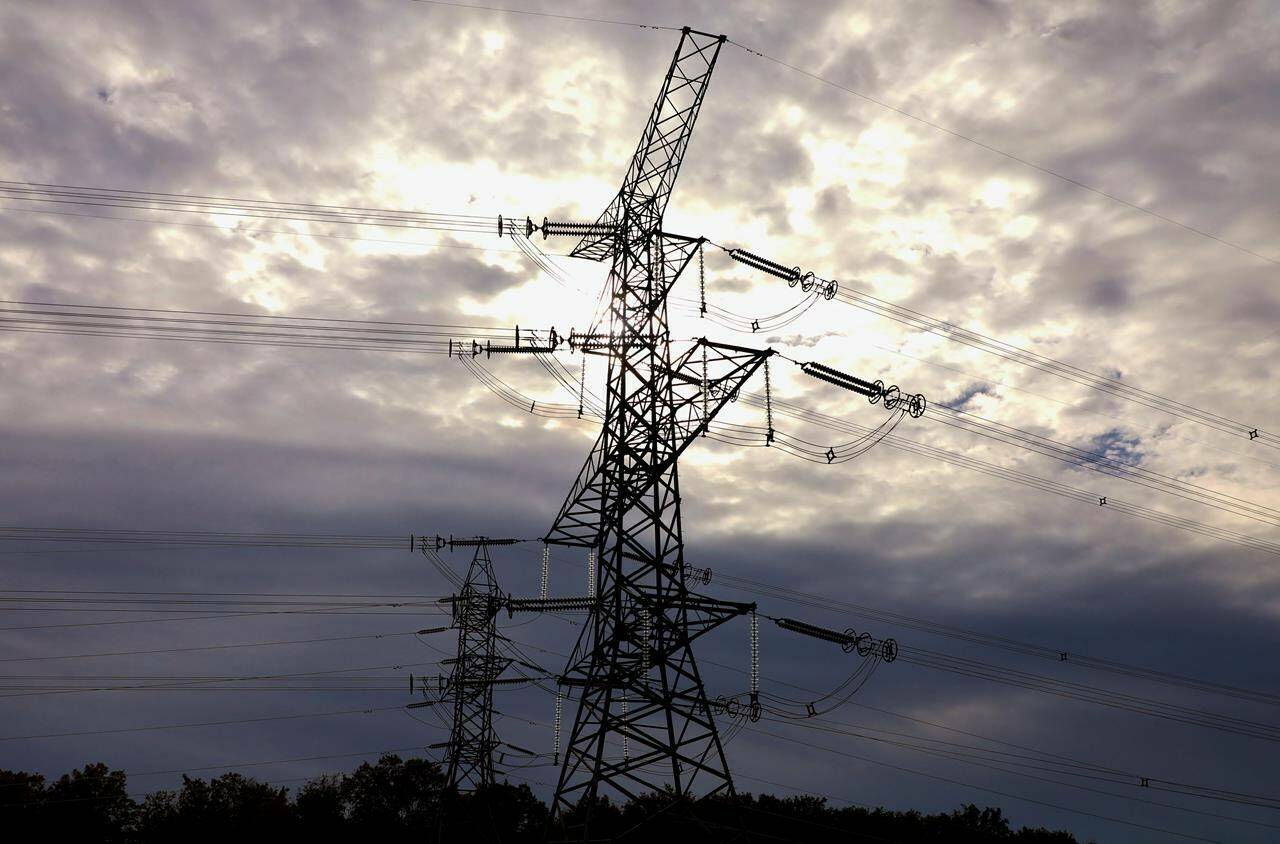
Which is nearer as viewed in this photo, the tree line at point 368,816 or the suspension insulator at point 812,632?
the suspension insulator at point 812,632

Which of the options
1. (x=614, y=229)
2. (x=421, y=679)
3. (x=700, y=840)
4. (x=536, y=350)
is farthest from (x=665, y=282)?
(x=700, y=840)

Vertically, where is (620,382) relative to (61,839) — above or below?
above

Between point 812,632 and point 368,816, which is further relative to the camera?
point 368,816

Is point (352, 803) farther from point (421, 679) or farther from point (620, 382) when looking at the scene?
point (620, 382)

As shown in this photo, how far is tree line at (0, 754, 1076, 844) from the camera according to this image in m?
75.1

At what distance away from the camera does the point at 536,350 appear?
36156mm

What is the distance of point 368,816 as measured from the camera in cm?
8825

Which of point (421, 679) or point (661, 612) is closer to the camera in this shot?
point (661, 612)

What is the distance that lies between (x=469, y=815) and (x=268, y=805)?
16330 mm

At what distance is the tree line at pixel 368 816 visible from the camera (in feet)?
246

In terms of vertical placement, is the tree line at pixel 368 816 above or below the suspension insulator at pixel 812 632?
below

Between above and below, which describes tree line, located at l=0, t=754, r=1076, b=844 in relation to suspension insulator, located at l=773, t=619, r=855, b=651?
below

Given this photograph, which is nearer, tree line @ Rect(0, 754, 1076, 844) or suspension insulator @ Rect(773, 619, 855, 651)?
suspension insulator @ Rect(773, 619, 855, 651)

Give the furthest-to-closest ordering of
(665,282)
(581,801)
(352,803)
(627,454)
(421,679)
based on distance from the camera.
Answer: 1. (352,803)
2. (421,679)
3. (665,282)
4. (627,454)
5. (581,801)
